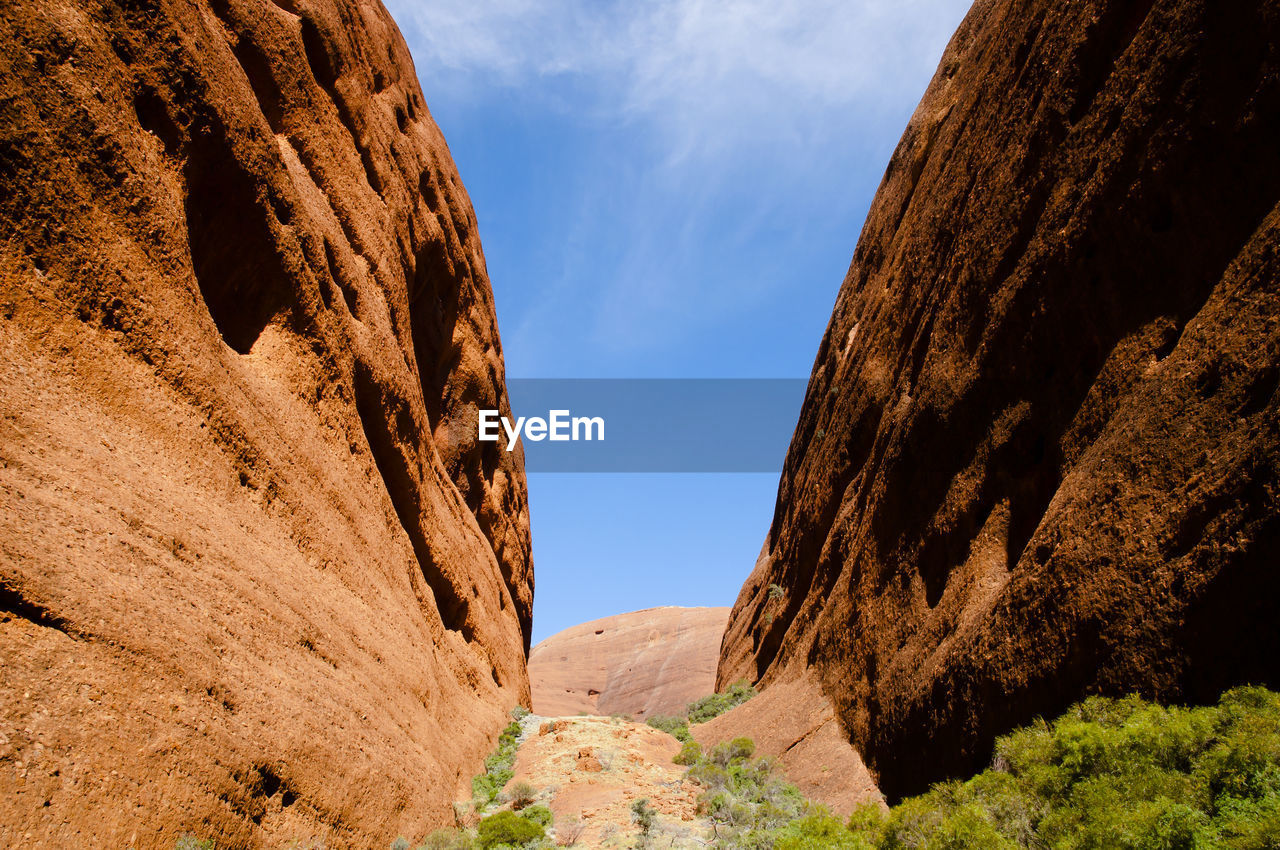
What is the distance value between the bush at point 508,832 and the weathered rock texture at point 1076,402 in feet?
17.1

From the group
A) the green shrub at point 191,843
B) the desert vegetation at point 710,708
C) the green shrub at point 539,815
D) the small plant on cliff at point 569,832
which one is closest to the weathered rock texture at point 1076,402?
the small plant on cliff at point 569,832

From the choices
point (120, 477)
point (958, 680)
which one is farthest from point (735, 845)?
point (120, 477)

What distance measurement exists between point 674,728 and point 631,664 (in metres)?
44.5

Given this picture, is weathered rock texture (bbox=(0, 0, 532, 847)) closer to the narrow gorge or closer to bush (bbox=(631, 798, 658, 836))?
the narrow gorge

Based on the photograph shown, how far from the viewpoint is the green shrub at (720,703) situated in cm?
2200

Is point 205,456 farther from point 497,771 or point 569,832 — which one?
point 497,771

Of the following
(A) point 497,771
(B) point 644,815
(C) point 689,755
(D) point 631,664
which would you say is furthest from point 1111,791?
(D) point 631,664

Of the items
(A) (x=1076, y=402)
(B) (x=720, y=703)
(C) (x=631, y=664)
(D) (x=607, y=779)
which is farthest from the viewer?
(C) (x=631, y=664)

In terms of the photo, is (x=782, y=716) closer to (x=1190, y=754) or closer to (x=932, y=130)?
(x=1190, y=754)

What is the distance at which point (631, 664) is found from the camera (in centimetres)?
6425

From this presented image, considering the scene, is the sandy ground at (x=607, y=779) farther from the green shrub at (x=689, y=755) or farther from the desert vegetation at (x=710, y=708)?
the desert vegetation at (x=710, y=708)

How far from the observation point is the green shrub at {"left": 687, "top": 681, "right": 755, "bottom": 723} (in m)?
22.0

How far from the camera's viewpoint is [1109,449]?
7949mm

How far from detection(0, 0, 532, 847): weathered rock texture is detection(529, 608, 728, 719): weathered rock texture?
3989 cm
